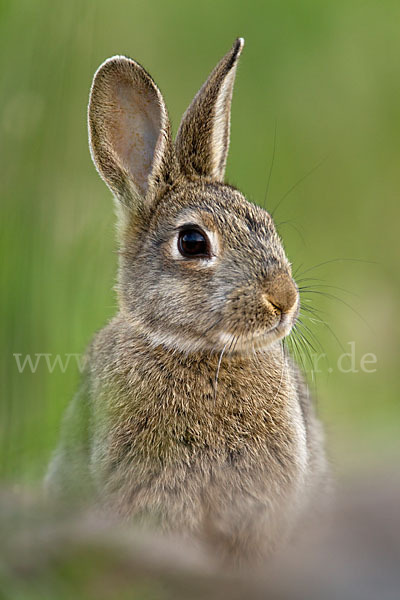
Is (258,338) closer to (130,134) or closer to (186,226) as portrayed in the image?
(186,226)

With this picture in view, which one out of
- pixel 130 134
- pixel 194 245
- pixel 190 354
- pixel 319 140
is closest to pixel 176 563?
pixel 190 354

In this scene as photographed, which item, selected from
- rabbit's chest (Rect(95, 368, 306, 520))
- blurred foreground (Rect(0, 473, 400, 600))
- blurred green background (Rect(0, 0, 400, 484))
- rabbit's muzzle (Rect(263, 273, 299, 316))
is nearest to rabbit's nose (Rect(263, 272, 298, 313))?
rabbit's muzzle (Rect(263, 273, 299, 316))

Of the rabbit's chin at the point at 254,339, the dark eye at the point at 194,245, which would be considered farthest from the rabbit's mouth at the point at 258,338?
the dark eye at the point at 194,245

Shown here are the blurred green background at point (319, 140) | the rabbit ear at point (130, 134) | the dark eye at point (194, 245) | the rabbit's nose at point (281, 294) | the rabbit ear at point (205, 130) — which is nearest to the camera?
the rabbit's nose at point (281, 294)

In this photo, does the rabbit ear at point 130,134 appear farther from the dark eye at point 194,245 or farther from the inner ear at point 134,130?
the dark eye at point 194,245

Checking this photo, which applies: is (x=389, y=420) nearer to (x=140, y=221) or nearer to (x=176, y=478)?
(x=176, y=478)

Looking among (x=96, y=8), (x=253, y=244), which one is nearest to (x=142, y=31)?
(x=253, y=244)

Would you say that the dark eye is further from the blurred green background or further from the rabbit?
the blurred green background
